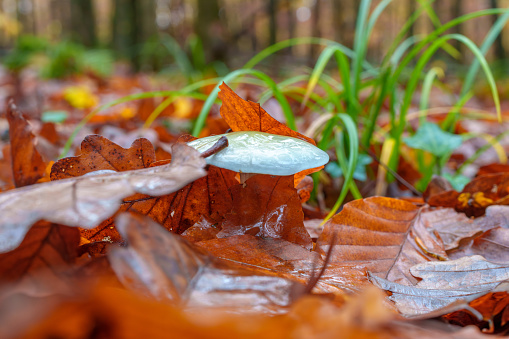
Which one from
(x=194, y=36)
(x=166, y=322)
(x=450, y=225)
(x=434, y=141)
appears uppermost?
(x=194, y=36)

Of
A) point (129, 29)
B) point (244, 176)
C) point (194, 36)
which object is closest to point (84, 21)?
point (129, 29)

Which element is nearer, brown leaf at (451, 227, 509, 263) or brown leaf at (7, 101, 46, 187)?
brown leaf at (451, 227, 509, 263)

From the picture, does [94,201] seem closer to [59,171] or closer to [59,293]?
[59,293]

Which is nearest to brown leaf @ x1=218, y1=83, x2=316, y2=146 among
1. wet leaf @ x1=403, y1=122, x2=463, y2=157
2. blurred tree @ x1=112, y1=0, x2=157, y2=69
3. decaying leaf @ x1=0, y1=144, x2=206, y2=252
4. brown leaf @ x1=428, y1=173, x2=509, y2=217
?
decaying leaf @ x1=0, y1=144, x2=206, y2=252

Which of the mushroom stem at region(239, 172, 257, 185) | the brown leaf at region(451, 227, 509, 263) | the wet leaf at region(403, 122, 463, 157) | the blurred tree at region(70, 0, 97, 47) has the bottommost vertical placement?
the brown leaf at region(451, 227, 509, 263)

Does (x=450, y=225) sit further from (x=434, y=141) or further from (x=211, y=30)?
(x=211, y=30)

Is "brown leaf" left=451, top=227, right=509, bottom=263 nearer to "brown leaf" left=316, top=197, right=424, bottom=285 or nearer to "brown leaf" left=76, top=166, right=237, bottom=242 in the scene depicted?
"brown leaf" left=316, top=197, right=424, bottom=285
